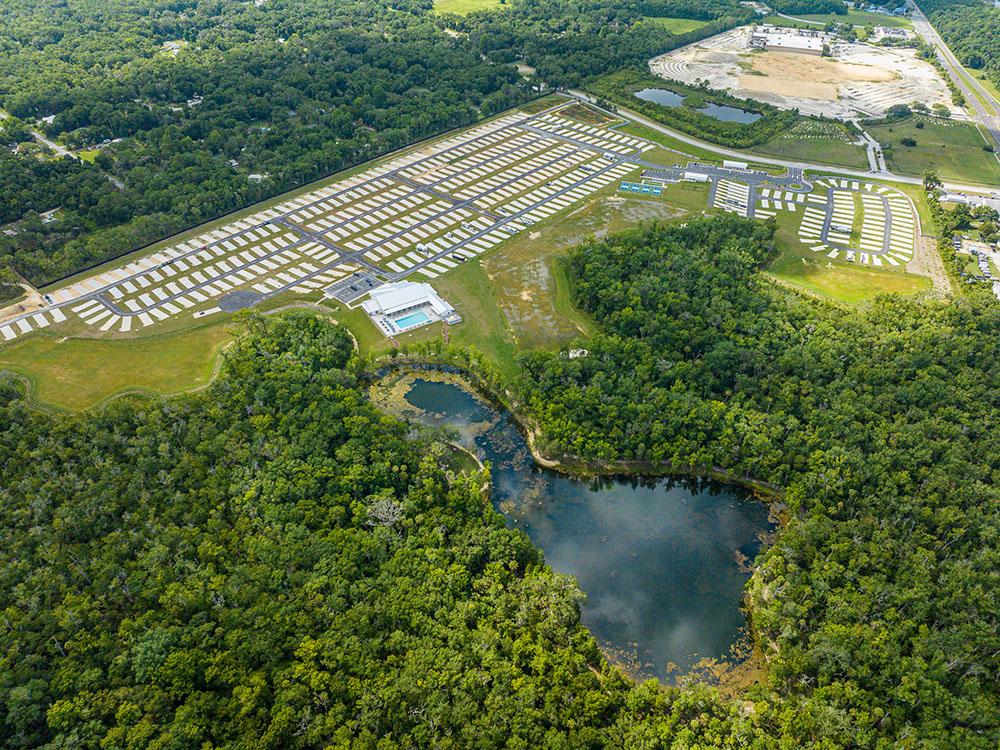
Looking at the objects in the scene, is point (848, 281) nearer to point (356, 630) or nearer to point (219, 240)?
point (356, 630)

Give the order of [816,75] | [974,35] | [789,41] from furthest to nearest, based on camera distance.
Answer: [974,35] < [789,41] < [816,75]

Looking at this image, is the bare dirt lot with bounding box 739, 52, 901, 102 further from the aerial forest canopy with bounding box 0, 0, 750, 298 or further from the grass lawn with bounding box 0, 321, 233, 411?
the grass lawn with bounding box 0, 321, 233, 411

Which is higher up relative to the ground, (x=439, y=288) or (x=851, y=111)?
(x=851, y=111)

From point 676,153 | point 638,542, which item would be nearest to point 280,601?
point 638,542

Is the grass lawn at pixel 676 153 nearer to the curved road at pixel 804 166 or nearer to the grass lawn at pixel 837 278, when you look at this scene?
the curved road at pixel 804 166

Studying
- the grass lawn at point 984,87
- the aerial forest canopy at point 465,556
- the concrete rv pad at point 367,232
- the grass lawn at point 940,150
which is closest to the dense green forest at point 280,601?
the aerial forest canopy at point 465,556

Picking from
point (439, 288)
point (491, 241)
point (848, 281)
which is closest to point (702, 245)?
point (848, 281)

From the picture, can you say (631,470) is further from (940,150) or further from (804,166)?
(940,150)
